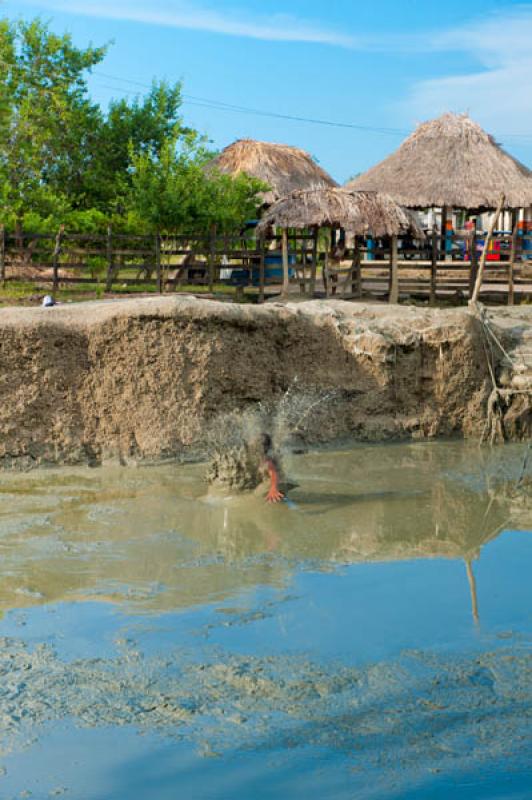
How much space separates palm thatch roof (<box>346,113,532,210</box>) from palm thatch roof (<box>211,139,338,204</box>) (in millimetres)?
2969

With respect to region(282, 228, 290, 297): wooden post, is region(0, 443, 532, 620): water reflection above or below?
below

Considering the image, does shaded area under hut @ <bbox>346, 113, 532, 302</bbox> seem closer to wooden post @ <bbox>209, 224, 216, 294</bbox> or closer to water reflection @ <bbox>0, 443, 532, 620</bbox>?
wooden post @ <bbox>209, 224, 216, 294</bbox>

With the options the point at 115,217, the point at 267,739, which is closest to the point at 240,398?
the point at 267,739

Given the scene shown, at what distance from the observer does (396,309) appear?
472 inches

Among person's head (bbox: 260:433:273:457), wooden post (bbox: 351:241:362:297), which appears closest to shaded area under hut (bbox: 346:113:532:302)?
wooden post (bbox: 351:241:362:297)

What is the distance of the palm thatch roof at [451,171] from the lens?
24.2 m

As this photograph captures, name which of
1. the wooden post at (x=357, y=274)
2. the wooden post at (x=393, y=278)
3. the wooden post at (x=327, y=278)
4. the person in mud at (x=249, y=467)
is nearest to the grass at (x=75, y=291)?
the wooden post at (x=327, y=278)

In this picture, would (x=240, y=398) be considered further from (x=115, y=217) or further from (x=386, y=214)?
(x=115, y=217)

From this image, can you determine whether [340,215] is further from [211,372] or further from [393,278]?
[211,372]

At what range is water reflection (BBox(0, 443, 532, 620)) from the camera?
6.59 m

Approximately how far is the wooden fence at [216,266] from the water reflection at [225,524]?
1111cm

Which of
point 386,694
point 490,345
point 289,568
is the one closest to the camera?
point 386,694

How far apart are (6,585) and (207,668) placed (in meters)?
1.82

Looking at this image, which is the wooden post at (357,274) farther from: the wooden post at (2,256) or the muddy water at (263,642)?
the muddy water at (263,642)
